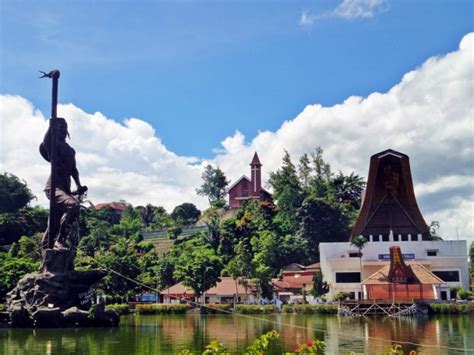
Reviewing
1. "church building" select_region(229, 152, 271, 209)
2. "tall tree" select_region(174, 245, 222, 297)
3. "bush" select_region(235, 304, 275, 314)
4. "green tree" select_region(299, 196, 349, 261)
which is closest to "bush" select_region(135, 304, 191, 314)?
"tall tree" select_region(174, 245, 222, 297)

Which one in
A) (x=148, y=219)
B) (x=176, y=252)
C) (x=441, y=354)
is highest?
(x=148, y=219)

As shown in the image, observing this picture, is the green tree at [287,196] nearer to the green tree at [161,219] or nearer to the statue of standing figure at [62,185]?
the green tree at [161,219]

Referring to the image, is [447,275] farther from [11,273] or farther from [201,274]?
[11,273]

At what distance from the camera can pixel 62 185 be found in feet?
84.3

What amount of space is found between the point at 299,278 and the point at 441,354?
37135mm

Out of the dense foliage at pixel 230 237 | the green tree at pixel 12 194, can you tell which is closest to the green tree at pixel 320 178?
the dense foliage at pixel 230 237

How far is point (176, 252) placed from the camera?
64312 mm

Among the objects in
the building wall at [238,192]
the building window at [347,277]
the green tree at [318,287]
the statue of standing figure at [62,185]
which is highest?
the building wall at [238,192]

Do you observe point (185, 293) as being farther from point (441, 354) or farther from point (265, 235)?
point (441, 354)

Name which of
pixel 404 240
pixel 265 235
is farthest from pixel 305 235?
pixel 404 240

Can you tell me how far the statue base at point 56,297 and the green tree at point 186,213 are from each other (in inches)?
2433

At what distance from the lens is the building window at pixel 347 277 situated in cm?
4616

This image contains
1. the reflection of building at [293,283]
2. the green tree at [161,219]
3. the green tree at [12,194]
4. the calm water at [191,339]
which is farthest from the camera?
the green tree at [161,219]

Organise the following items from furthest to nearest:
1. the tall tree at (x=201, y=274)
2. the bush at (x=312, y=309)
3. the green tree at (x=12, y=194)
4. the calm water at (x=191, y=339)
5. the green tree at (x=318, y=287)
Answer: the green tree at (x=12, y=194) < the green tree at (x=318, y=287) < the tall tree at (x=201, y=274) < the bush at (x=312, y=309) < the calm water at (x=191, y=339)
